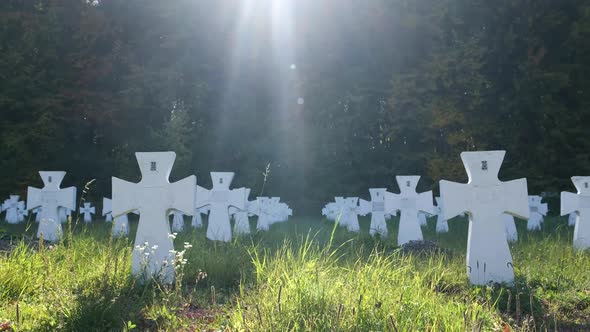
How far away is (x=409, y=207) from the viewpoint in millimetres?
9125

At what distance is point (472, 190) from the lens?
6.06 metres

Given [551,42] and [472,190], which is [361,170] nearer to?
[551,42]

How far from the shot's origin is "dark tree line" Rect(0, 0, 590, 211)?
54.6 ft

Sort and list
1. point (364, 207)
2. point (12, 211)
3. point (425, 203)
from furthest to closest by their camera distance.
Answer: point (12, 211)
point (364, 207)
point (425, 203)

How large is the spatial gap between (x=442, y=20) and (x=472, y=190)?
42.3 feet

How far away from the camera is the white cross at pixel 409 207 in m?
8.98

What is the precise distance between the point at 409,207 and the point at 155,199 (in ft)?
14.9

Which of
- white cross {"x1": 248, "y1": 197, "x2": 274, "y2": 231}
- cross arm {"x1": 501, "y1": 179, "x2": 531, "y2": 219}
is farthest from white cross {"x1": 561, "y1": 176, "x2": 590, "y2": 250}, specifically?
white cross {"x1": 248, "y1": 197, "x2": 274, "y2": 231}

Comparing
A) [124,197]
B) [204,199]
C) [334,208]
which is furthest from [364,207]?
[124,197]

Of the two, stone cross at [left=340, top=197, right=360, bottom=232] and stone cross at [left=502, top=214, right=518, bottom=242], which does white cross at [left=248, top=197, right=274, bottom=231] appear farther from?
stone cross at [left=502, top=214, right=518, bottom=242]

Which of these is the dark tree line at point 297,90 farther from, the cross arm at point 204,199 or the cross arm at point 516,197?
the cross arm at point 516,197

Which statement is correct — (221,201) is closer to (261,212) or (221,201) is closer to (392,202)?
(261,212)

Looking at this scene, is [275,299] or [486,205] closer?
[275,299]

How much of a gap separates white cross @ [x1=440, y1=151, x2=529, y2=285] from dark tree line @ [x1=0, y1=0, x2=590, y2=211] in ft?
35.5
